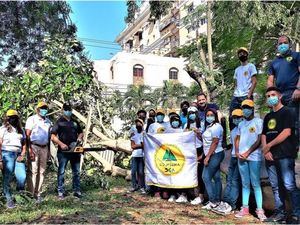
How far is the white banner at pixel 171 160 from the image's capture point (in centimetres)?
712

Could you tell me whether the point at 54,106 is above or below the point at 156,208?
above

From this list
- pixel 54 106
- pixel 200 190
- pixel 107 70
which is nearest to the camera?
pixel 200 190

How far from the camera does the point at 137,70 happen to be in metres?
44.6

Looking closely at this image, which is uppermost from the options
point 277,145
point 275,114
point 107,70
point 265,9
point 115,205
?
point 107,70

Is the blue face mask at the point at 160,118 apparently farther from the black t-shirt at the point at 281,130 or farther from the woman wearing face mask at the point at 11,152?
the black t-shirt at the point at 281,130

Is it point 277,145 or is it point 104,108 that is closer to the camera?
point 277,145

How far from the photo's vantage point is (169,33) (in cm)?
5634

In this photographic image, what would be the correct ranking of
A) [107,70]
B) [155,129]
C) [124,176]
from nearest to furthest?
[155,129] → [124,176] → [107,70]

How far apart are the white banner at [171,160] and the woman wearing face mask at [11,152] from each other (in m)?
2.23

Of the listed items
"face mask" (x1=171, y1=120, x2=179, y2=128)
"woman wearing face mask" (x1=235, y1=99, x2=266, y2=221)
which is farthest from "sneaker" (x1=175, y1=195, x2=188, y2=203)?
"woman wearing face mask" (x1=235, y1=99, x2=266, y2=221)

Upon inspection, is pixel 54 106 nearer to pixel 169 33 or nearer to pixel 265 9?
pixel 265 9

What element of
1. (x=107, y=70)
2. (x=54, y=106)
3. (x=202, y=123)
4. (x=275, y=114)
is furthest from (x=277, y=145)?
(x=107, y=70)

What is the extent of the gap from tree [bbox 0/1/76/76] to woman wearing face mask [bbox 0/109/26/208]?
5.45m

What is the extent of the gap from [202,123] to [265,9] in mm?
7192
